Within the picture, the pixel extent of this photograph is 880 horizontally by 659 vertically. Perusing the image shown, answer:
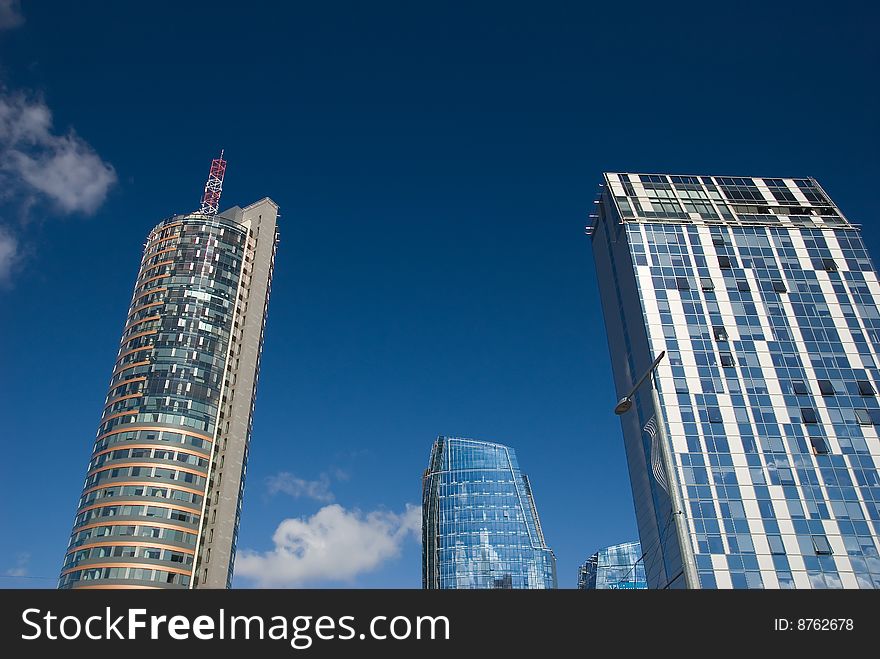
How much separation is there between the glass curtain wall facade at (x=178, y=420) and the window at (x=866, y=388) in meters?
90.9

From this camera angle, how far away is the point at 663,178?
105 m

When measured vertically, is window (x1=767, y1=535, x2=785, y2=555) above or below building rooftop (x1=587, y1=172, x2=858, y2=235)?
below

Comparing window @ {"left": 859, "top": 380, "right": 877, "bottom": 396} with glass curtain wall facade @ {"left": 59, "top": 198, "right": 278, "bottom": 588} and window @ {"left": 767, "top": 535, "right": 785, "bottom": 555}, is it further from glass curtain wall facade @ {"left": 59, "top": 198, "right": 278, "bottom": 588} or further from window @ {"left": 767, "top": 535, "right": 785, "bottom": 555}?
glass curtain wall facade @ {"left": 59, "top": 198, "right": 278, "bottom": 588}

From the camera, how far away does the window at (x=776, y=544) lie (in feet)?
231

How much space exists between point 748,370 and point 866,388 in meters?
13.7

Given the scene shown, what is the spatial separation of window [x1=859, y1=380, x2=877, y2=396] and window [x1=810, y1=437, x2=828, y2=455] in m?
9.11

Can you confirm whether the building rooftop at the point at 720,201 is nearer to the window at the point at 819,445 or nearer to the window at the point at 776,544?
the window at the point at 819,445

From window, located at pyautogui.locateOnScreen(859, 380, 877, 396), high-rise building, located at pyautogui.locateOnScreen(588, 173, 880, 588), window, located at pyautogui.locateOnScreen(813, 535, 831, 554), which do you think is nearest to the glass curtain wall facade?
high-rise building, located at pyautogui.locateOnScreen(588, 173, 880, 588)

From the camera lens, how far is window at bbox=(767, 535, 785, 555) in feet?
231

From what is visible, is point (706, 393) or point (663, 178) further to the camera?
point (663, 178)
